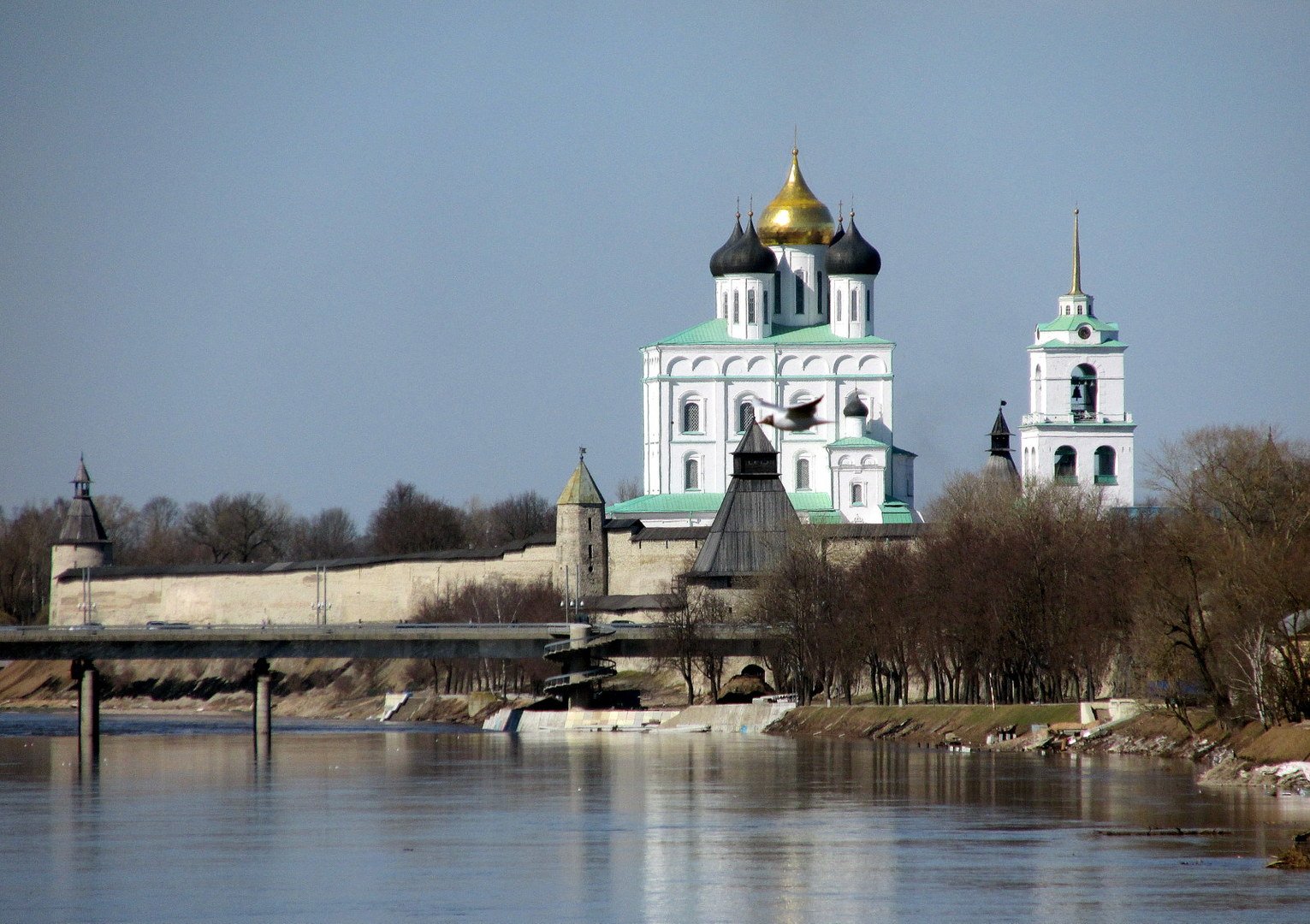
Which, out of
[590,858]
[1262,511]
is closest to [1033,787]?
[590,858]

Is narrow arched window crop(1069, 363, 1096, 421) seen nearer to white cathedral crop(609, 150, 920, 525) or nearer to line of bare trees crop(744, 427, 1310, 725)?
white cathedral crop(609, 150, 920, 525)

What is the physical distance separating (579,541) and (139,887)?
2114 inches

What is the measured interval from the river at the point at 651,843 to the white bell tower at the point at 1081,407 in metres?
36.1

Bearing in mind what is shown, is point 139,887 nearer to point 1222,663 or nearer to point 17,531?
point 1222,663

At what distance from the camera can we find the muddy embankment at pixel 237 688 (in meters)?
73.4

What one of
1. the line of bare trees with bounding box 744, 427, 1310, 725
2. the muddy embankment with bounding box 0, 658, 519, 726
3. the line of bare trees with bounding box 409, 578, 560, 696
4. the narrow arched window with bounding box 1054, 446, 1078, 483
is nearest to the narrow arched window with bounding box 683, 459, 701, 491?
the line of bare trees with bounding box 409, 578, 560, 696

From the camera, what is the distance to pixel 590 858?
83.0 feet

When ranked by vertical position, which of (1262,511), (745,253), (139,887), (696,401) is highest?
(745,253)

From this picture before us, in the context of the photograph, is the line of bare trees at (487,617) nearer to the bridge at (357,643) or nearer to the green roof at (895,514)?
the bridge at (357,643)

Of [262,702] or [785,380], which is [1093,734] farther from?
[785,380]

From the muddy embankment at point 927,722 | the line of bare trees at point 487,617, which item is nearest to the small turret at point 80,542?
the line of bare trees at point 487,617

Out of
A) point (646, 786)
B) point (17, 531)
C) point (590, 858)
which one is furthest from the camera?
point (17, 531)

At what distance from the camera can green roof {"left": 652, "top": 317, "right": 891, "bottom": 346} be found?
8356cm

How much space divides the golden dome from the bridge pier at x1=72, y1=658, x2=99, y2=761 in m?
34.2
